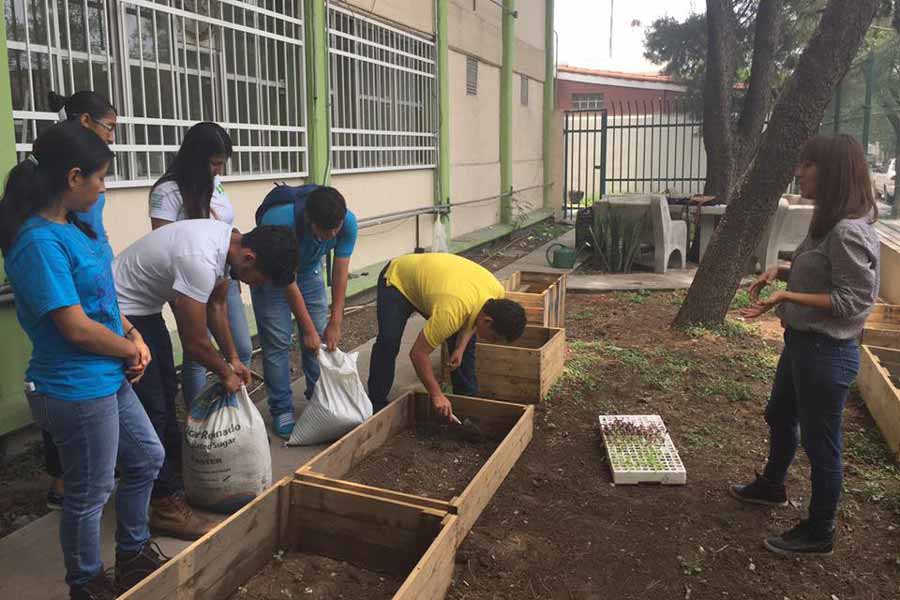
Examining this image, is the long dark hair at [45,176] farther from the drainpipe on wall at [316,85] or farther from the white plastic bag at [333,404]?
the drainpipe on wall at [316,85]

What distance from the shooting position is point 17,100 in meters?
4.22

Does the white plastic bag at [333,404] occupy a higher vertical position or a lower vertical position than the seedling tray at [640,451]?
higher

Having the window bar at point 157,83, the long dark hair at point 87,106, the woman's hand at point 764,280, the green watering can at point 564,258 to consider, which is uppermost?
the window bar at point 157,83

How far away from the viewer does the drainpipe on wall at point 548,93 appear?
16.9 m

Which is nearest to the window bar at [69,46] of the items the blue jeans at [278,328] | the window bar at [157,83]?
the window bar at [157,83]

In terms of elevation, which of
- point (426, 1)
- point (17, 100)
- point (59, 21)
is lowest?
point (17, 100)

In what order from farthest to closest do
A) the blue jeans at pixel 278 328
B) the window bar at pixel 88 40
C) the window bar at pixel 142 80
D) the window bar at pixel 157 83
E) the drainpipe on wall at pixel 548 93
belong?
the drainpipe on wall at pixel 548 93 < the window bar at pixel 157 83 < the window bar at pixel 142 80 < the window bar at pixel 88 40 < the blue jeans at pixel 278 328

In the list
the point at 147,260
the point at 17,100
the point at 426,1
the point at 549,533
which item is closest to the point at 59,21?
the point at 17,100

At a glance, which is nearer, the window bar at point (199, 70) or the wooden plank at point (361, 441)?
the wooden plank at point (361, 441)

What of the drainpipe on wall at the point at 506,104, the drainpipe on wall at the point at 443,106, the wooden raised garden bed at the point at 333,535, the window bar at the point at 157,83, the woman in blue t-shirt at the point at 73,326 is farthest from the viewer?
the drainpipe on wall at the point at 506,104

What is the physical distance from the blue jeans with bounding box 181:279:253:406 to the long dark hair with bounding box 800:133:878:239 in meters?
2.71

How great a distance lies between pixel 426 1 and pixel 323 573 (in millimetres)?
8544

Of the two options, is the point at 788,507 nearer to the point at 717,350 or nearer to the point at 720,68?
the point at 717,350

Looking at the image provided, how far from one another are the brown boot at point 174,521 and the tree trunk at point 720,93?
9.92 m
